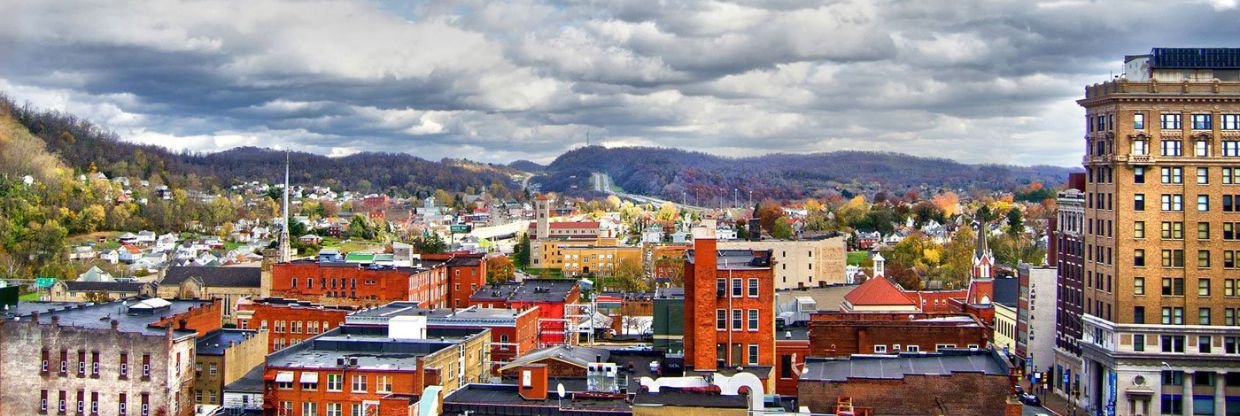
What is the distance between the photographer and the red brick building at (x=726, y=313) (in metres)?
52.5

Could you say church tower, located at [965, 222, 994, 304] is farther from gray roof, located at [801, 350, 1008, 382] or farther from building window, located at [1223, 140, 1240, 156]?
gray roof, located at [801, 350, 1008, 382]

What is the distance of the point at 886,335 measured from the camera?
6669 centimetres

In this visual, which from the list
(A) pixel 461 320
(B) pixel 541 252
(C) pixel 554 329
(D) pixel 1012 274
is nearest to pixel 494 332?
(A) pixel 461 320

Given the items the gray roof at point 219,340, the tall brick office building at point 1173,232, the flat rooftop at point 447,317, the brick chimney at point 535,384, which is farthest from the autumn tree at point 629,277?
the brick chimney at point 535,384

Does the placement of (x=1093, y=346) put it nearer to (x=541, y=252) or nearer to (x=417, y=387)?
(x=417, y=387)

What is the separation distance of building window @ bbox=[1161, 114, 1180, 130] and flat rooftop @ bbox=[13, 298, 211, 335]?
57009 millimetres

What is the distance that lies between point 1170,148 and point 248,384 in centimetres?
5495

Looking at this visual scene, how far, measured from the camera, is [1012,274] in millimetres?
120625

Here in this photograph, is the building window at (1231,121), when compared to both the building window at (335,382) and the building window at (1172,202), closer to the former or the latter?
the building window at (1172,202)

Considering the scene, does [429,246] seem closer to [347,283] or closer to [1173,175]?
[347,283]

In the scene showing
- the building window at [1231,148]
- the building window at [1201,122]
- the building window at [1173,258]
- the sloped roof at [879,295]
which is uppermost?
the building window at [1201,122]

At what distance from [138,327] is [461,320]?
64.0 feet

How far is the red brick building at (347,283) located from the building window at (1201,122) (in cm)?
6521

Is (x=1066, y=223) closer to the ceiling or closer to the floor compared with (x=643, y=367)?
closer to the ceiling
